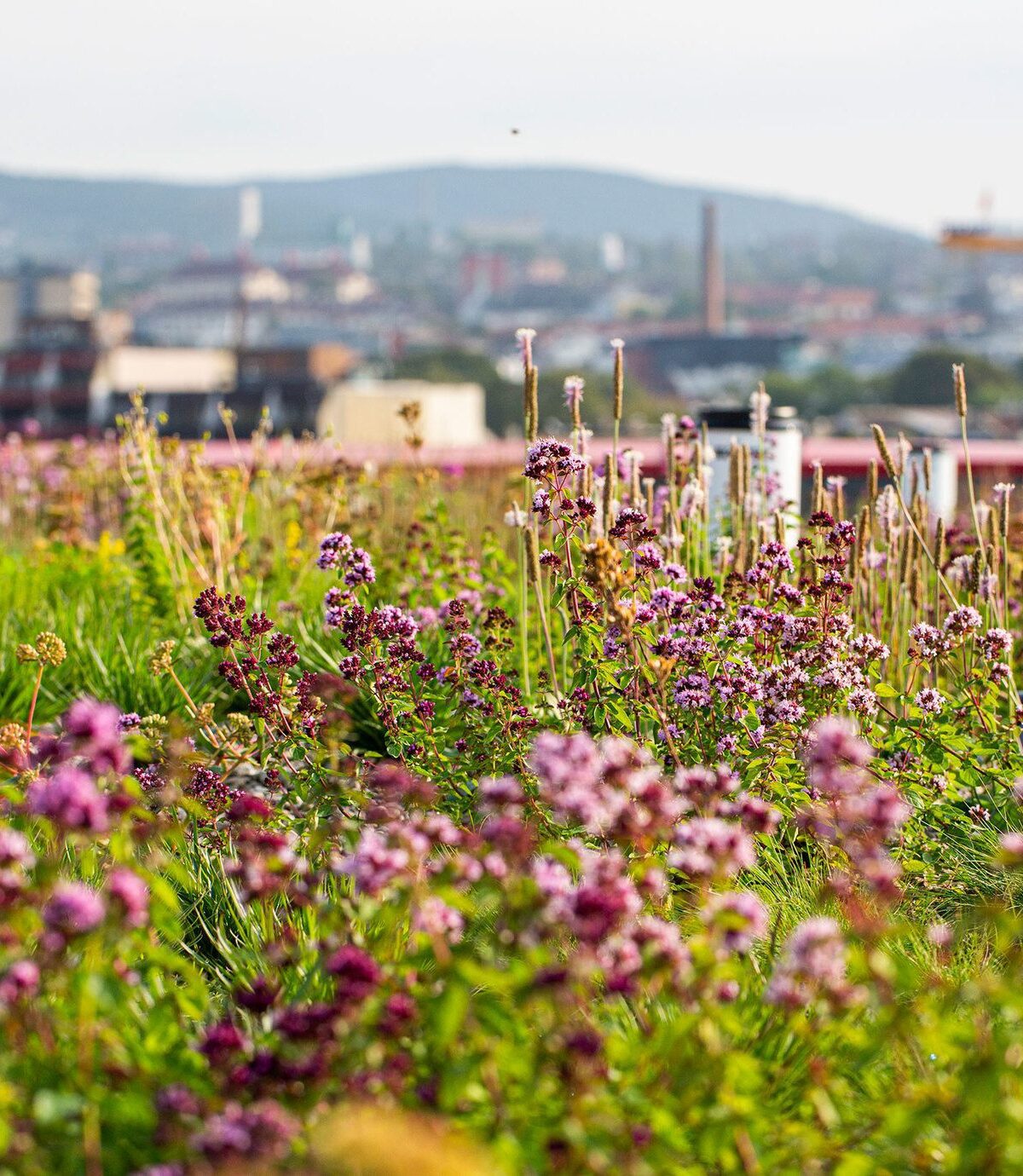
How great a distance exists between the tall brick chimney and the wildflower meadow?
569 ft

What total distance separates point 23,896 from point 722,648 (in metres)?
2.22

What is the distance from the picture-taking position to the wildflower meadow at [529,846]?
196 cm

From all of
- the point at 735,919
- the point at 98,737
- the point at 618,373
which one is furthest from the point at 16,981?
the point at 618,373

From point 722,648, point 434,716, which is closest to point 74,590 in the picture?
point 434,716

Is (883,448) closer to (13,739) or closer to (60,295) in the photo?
(13,739)

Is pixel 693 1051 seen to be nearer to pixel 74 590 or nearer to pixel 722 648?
pixel 722 648

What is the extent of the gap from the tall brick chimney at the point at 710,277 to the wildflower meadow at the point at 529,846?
17349 centimetres

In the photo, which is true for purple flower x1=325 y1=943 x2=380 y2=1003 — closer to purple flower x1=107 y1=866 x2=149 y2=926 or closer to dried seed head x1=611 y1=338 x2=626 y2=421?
purple flower x1=107 y1=866 x2=149 y2=926

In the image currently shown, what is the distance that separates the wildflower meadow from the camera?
1.96 m

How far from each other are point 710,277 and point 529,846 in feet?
619

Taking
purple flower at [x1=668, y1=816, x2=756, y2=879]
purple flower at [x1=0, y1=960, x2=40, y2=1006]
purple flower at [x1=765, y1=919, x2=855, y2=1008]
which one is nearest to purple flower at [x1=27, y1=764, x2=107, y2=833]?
purple flower at [x1=0, y1=960, x2=40, y2=1006]

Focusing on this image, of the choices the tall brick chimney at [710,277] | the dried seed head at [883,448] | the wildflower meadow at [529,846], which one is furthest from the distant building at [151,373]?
the tall brick chimney at [710,277]

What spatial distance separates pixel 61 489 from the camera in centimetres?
933

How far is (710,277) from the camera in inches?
7318
